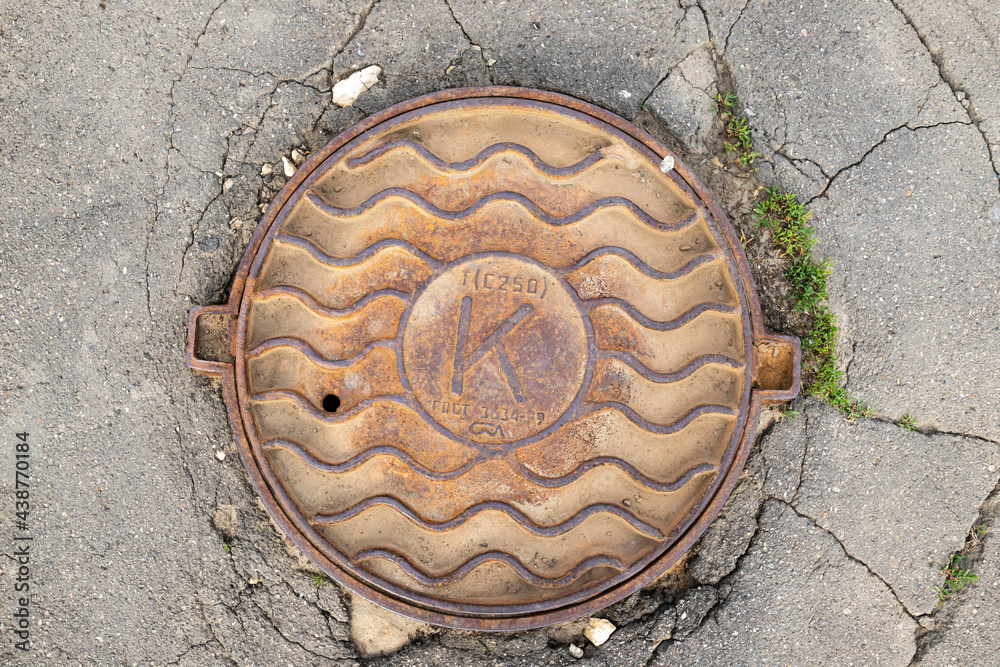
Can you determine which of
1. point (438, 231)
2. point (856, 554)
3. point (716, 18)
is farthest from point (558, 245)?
point (856, 554)

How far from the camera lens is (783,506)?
97.0 inches

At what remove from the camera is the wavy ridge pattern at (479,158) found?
2.27 metres

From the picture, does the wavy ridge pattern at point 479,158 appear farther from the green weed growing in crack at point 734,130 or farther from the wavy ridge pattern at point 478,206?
the green weed growing in crack at point 734,130

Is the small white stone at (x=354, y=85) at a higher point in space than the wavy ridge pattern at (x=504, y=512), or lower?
higher

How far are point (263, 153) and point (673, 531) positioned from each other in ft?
7.32

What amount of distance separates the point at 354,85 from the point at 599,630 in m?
2.43

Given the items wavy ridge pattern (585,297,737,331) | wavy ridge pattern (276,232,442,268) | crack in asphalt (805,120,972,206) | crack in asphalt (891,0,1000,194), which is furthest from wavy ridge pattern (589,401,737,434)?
crack in asphalt (891,0,1000,194)

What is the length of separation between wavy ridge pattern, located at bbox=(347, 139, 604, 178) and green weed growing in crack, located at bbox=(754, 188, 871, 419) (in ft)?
2.68

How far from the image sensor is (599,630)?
245 cm

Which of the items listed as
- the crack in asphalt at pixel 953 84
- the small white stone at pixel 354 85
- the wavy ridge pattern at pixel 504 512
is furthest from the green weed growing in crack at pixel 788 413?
the small white stone at pixel 354 85

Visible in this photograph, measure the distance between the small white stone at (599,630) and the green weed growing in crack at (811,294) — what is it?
126 centimetres

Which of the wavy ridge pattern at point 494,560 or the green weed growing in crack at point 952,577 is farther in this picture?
the green weed growing in crack at point 952,577

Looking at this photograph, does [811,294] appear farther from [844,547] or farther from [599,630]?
[599,630]

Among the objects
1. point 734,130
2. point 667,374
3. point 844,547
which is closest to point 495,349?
point 667,374
